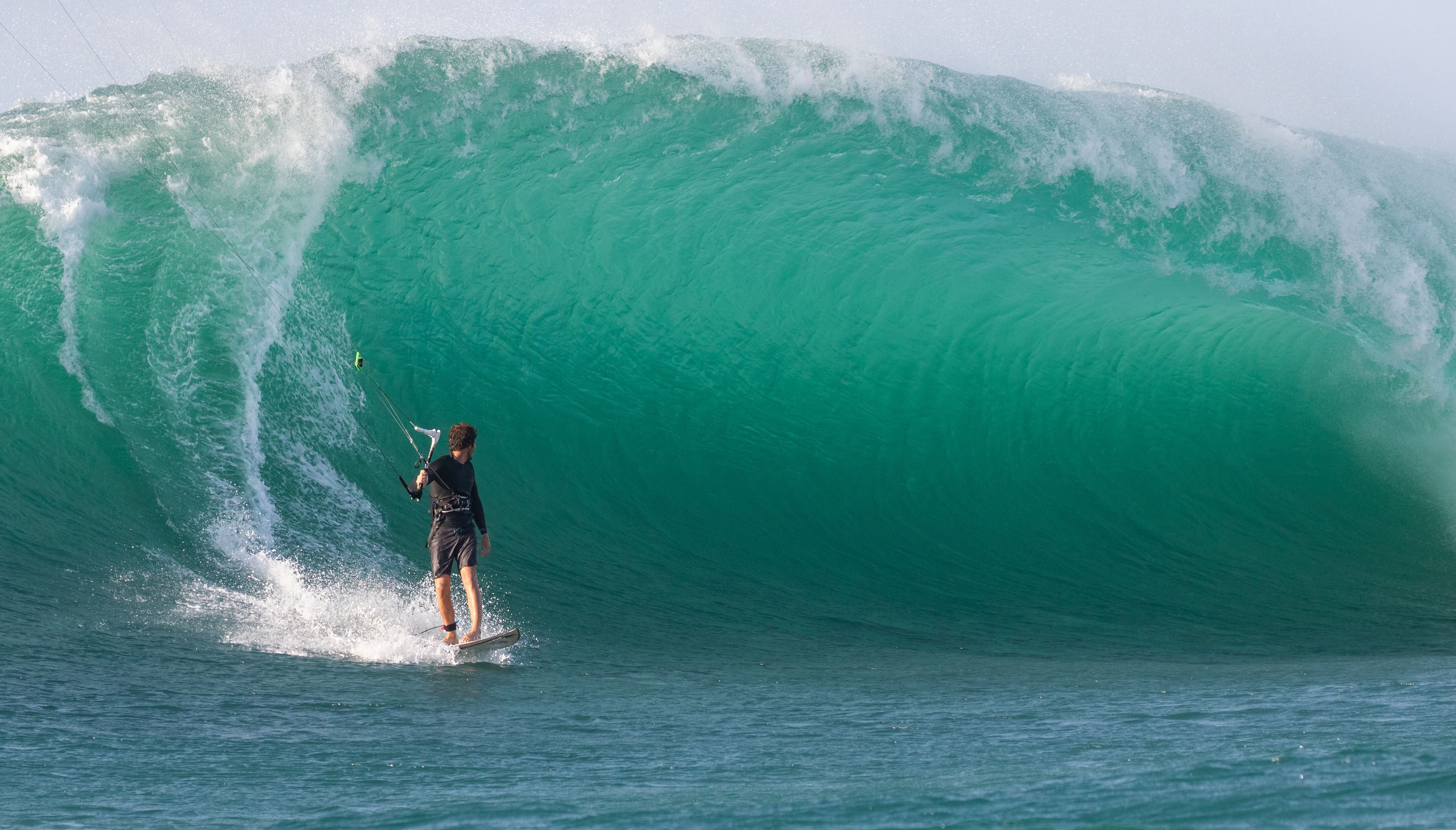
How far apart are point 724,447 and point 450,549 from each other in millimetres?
3401

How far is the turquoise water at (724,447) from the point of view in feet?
9.57

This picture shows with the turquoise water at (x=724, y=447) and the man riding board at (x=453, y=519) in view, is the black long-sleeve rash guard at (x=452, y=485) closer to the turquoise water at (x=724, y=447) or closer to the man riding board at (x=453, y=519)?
the man riding board at (x=453, y=519)

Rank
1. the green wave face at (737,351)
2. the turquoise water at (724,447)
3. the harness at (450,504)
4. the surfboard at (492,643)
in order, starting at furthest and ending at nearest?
the green wave face at (737,351), the harness at (450,504), the surfboard at (492,643), the turquoise water at (724,447)

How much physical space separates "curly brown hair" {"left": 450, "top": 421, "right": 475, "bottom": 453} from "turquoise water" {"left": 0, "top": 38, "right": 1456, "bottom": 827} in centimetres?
94

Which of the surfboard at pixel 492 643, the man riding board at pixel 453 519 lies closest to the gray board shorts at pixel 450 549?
the man riding board at pixel 453 519

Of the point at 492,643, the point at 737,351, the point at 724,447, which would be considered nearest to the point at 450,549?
the point at 492,643

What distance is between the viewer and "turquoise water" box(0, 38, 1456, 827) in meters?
2.92

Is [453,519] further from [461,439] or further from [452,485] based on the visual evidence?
[461,439]

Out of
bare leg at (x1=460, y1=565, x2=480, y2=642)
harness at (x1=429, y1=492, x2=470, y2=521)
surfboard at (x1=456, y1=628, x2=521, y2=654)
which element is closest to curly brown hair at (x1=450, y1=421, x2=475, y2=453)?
harness at (x1=429, y1=492, x2=470, y2=521)

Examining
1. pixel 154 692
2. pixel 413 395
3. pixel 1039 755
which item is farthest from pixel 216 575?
pixel 1039 755

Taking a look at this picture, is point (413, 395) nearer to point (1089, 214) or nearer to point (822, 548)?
point (822, 548)

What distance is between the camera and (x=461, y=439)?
15.7ft

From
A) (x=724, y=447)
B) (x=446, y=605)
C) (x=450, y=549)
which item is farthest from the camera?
(x=724, y=447)

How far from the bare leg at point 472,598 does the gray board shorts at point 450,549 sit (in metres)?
0.03
